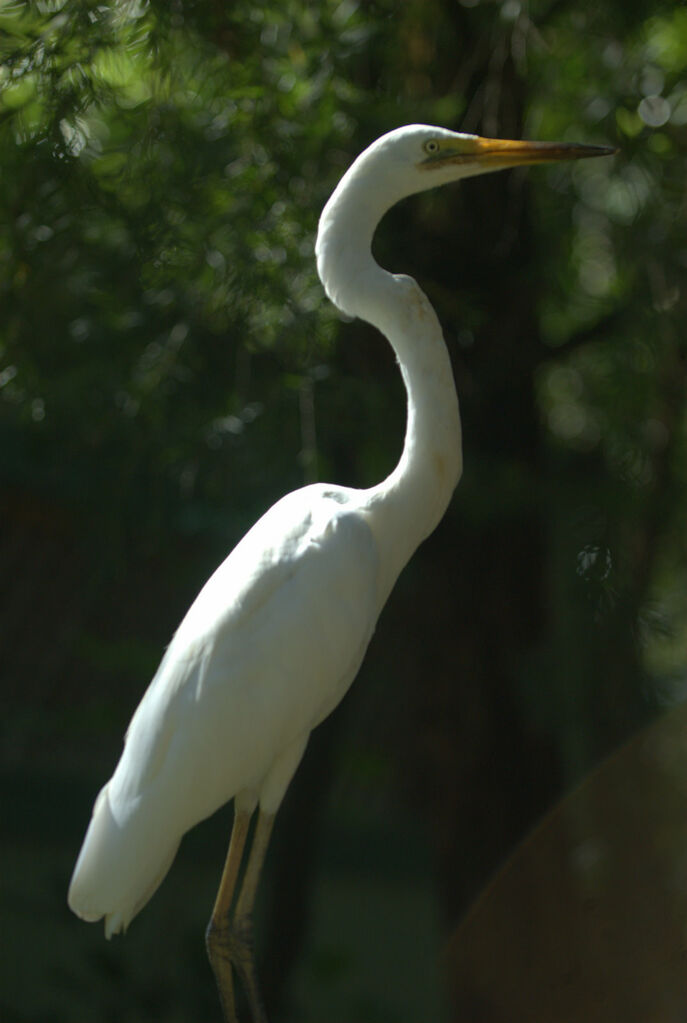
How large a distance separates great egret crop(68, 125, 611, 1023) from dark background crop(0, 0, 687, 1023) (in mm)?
522

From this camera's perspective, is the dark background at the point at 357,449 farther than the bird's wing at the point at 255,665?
Yes

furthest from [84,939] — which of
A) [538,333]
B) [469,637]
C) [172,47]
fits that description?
[172,47]

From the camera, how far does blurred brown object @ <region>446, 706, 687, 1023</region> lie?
2.70 m

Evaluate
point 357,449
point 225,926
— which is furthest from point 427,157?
point 225,926

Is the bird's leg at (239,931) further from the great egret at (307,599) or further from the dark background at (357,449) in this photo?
the dark background at (357,449)

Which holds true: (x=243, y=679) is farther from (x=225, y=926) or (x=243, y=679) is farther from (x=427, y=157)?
(x=427, y=157)

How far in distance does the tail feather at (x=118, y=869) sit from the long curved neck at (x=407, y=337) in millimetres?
566

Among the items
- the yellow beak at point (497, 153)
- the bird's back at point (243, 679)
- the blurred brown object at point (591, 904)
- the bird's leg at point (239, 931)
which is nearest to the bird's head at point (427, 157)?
the yellow beak at point (497, 153)

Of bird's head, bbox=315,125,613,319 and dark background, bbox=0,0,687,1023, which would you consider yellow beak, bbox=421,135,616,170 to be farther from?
dark background, bbox=0,0,687,1023

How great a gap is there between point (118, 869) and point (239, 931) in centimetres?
31

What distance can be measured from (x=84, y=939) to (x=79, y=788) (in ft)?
1.81

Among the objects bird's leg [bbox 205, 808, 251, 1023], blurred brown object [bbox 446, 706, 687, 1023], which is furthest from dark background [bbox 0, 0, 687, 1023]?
bird's leg [bbox 205, 808, 251, 1023]

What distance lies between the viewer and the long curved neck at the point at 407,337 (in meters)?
1.66

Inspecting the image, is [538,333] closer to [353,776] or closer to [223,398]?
[223,398]
